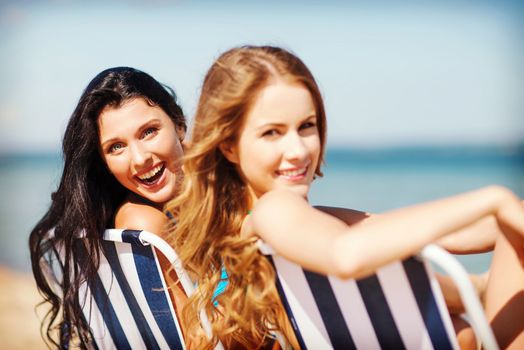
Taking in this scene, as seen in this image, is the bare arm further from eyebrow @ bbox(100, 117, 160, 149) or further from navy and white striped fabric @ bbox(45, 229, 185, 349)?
eyebrow @ bbox(100, 117, 160, 149)

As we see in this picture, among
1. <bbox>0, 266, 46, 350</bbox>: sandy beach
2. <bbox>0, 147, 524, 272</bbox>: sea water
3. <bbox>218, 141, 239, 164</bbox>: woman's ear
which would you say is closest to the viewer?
<bbox>218, 141, 239, 164</bbox>: woman's ear

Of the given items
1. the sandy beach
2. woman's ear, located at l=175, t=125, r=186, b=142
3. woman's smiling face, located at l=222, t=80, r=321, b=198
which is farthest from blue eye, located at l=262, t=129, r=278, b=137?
the sandy beach

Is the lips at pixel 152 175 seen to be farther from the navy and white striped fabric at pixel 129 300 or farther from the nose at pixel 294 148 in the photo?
the nose at pixel 294 148

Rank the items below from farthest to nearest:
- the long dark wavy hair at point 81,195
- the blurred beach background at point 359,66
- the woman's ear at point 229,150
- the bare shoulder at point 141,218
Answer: the blurred beach background at point 359,66, the bare shoulder at point 141,218, the long dark wavy hair at point 81,195, the woman's ear at point 229,150

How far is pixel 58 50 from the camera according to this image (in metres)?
36.0

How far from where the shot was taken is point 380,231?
1856mm

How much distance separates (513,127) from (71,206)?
118ft

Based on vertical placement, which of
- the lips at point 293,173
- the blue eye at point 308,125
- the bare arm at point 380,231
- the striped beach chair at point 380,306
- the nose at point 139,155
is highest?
the nose at point 139,155

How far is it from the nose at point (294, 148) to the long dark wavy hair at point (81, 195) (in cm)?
102

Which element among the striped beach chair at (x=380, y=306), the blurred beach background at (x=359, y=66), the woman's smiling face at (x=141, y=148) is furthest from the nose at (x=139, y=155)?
the blurred beach background at (x=359, y=66)

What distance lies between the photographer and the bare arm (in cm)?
185

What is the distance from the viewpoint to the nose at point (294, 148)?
2.31 m

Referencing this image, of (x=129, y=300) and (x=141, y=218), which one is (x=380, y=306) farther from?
(x=141, y=218)

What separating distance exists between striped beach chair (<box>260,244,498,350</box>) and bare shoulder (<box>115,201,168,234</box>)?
3.30 ft
